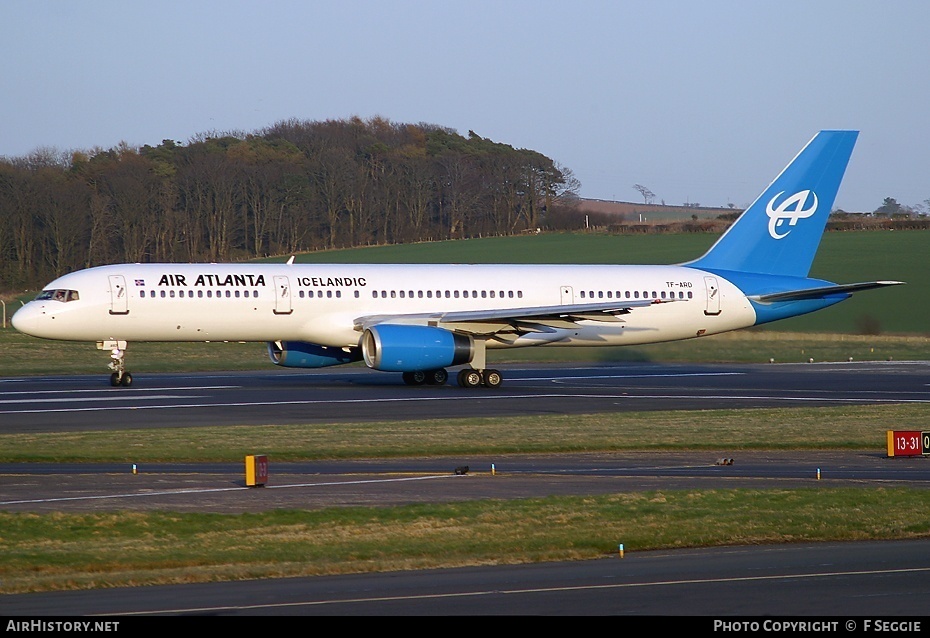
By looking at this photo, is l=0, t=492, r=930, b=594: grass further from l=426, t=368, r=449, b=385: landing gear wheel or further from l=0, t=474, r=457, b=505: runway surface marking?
l=426, t=368, r=449, b=385: landing gear wheel

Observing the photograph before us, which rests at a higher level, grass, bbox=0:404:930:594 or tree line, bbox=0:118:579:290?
tree line, bbox=0:118:579:290

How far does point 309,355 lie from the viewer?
36312 millimetres

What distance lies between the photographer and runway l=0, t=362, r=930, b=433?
1064 inches

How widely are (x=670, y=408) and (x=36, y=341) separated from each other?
3328cm

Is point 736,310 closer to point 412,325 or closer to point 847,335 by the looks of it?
point 412,325

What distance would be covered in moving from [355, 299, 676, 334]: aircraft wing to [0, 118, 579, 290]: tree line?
49.1m

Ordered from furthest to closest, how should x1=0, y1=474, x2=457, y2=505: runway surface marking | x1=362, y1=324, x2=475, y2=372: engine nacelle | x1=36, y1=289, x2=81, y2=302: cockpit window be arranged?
x1=36, y1=289, x2=81, y2=302: cockpit window → x1=362, y1=324, x2=475, y2=372: engine nacelle → x1=0, y1=474, x2=457, y2=505: runway surface marking

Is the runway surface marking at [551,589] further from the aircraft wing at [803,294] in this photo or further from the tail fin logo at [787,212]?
the tail fin logo at [787,212]

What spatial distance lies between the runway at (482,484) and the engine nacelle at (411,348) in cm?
88

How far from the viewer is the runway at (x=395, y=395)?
27.0 metres

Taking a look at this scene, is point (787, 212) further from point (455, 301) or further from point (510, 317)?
point (455, 301)

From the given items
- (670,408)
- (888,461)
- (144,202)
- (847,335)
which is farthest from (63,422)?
(144,202)

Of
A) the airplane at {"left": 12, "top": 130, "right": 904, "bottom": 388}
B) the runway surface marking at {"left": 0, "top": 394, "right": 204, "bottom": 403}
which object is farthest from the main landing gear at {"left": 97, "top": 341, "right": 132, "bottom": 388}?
the runway surface marking at {"left": 0, "top": 394, "right": 204, "bottom": 403}

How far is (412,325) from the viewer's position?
34656 mm
